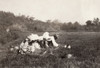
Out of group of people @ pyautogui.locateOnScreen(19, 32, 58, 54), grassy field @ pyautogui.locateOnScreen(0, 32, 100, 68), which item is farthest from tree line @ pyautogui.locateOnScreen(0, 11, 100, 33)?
grassy field @ pyautogui.locateOnScreen(0, 32, 100, 68)

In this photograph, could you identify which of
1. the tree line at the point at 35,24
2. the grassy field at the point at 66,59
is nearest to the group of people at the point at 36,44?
the grassy field at the point at 66,59

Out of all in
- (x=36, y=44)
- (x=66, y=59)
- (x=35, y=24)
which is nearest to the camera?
(x=66, y=59)

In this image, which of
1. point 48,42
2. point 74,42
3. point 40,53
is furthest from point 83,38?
point 40,53

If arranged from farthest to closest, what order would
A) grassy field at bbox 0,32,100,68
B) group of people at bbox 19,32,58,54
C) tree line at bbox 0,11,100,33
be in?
tree line at bbox 0,11,100,33 < group of people at bbox 19,32,58,54 < grassy field at bbox 0,32,100,68

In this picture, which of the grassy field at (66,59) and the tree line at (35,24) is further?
the tree line at (35,24)

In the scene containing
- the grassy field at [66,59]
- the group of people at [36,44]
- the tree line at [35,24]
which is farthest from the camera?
the tree line at [35,24]

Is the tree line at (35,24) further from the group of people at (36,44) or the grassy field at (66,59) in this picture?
the grassy field at (66,59)

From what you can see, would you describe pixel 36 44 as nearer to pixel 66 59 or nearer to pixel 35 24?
pixel 66 59

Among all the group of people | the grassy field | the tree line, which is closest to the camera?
the grassy field

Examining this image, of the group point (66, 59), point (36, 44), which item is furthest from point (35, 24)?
point (66, 59)

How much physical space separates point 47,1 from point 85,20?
3413 millimetres

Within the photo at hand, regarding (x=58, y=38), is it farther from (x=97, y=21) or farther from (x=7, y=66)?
(x=97, y=21)

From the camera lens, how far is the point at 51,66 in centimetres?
700

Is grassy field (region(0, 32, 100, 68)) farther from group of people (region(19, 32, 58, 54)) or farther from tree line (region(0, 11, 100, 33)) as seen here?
tree line (region(0, 11, 100, 33))
